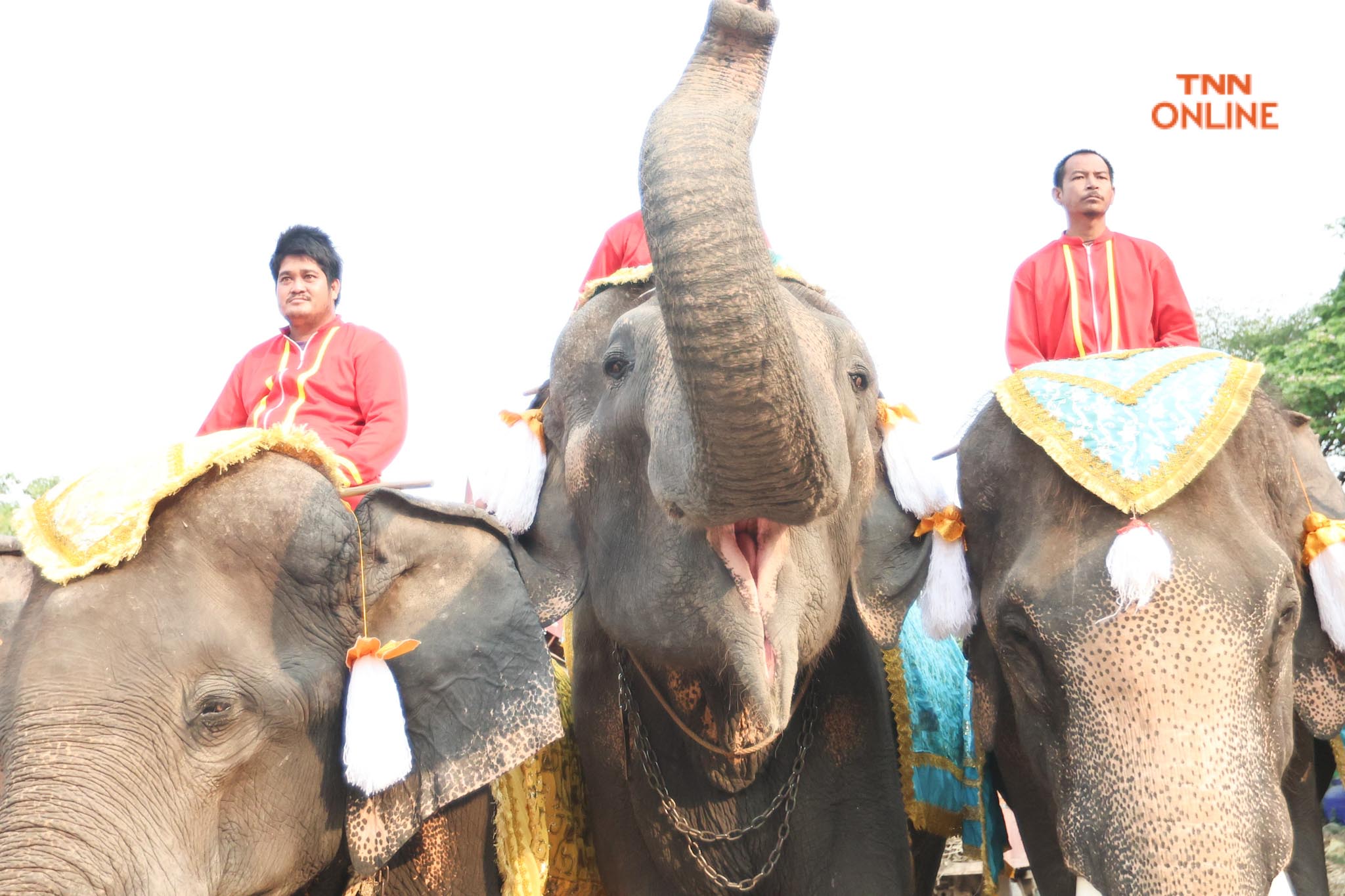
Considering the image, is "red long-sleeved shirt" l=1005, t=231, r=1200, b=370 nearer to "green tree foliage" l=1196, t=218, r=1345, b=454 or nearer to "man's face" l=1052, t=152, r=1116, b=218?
"man's face" l=1052, t=152, r=1116, b=218

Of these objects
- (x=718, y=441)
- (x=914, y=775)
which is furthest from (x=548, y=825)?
(x=718, y=441)

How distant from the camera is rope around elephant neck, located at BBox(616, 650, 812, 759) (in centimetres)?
333

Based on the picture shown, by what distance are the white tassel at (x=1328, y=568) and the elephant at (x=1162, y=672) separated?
5 centimetres

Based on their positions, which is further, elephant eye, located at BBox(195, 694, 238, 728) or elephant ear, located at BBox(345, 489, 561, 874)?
elephant ear, located at BBox(345, 489, 561, 874)

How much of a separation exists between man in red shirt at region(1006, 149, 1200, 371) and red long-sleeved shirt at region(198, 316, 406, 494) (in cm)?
202

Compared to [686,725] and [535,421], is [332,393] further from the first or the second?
[686,725]

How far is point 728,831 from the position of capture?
3.61 metres

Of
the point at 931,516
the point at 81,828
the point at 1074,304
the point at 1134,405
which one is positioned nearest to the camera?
the point at 81,828

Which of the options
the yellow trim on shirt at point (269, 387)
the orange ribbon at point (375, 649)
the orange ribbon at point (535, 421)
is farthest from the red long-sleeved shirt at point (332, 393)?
the orange ribbon at point (375, 649)

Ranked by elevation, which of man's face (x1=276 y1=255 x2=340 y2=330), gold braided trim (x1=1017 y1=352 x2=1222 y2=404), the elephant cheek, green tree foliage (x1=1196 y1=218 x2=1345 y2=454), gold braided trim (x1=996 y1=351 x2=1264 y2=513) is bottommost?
green tree foliage (x1=1196 y1=218 x2=1345 y2=454)

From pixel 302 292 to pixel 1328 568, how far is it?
129 inches

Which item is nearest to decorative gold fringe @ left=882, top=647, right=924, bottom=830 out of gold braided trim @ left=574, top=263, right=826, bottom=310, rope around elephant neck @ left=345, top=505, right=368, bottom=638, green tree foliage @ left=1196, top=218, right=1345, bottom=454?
gold braided trim @ left=574, top=263, right=826, bottom=310

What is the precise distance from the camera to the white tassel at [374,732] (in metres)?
3.07

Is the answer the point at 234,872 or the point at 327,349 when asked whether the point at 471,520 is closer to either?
the point at 234,872
